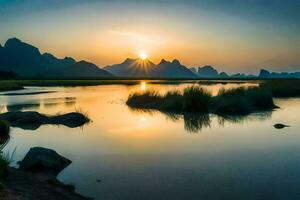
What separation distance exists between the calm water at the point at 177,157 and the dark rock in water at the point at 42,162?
1.68ft

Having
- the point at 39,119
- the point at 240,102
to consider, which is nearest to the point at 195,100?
the point at 240,102

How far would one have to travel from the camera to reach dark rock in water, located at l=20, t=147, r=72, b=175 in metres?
13.8

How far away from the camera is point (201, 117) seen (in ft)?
103

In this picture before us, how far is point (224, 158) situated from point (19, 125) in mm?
16400

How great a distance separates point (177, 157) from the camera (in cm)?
1656

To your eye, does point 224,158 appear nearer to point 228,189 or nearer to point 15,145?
point 228,189

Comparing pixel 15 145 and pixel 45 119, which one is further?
pixel 45 119

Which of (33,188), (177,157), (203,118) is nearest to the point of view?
(33,188)

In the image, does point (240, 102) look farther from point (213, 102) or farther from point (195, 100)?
point (195, 100)

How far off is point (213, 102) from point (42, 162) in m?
25.4

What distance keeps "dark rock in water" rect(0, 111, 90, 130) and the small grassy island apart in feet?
37.0

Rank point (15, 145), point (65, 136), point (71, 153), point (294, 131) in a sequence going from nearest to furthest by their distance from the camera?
point (71, 153) < point (15, 145) < point (65, 136) < point (294, 131)

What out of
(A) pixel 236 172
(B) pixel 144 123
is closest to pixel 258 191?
(A) pixel 236 172

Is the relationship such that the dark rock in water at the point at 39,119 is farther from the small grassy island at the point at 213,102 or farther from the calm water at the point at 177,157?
the small grassy island at the point at 213,102
